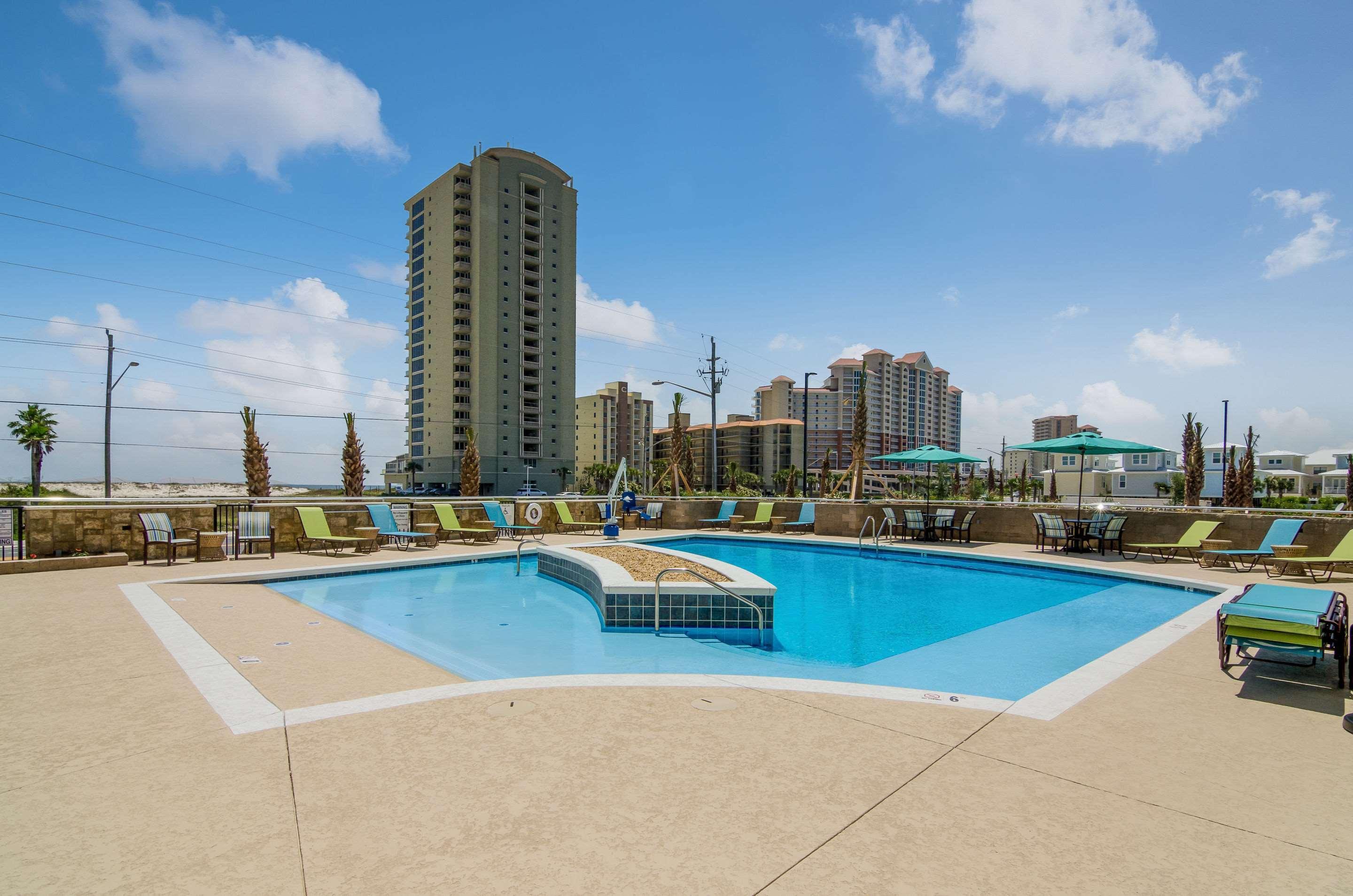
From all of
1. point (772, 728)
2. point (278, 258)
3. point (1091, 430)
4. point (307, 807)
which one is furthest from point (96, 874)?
point (278, 258)

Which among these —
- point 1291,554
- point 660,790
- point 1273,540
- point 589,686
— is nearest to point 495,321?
point 1273,540

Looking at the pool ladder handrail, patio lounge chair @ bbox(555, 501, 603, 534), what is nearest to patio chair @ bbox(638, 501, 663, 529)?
patio lounge chair @ bbox(555, 501, 603, 534)

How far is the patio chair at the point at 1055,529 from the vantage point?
45.7 feet

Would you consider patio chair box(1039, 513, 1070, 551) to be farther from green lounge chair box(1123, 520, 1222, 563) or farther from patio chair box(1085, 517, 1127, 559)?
green lounge chair box(1123, 520, 1222, 563)

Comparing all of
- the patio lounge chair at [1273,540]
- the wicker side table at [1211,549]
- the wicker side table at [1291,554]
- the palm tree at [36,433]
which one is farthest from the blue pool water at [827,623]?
the palm tree at [36,433]

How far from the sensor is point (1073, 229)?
16.1 meters

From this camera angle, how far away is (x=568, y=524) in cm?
1789

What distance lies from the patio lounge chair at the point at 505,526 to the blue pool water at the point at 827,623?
2.77 m

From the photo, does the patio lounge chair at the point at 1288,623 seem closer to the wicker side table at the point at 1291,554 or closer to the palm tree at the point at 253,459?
the wicker side table at the point at 1291,554

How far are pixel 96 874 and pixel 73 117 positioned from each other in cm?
2592

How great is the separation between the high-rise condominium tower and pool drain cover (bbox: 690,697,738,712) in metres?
65.8

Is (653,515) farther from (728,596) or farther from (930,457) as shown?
(728,596)

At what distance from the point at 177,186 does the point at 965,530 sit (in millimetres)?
31288

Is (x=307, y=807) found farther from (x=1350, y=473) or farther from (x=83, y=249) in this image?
(x=1350, y=473)
